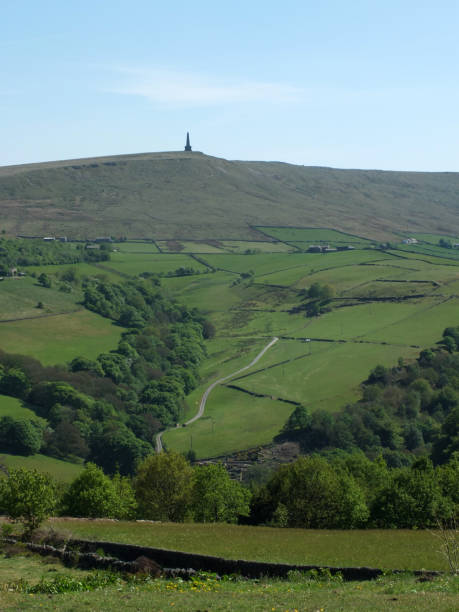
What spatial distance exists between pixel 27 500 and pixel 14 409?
9168 centimetres

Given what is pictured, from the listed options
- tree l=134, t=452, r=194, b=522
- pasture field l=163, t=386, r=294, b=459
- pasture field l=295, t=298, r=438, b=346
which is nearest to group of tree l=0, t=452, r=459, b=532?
tree l=134, t=452, r=194, b=522

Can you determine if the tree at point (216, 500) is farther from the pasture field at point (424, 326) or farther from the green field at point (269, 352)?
the pasture field at point (424, 326)

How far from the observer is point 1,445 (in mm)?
111500

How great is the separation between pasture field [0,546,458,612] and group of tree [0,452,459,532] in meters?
21.1

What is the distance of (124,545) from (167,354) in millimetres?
145429

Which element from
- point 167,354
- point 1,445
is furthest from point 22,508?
point 167,354

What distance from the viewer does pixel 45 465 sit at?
108 metres

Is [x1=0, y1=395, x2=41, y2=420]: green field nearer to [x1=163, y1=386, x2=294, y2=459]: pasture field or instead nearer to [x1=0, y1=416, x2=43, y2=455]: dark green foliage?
[x1=0, y1=416, x2=43, y2=455]: dark green foliage

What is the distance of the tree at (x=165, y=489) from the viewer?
5744cm

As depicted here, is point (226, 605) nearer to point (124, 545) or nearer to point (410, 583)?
point (410, 583)

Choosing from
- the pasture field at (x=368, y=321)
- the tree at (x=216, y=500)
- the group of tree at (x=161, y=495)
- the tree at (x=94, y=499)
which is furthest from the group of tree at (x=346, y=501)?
the pasture field at (x=368, y=321)

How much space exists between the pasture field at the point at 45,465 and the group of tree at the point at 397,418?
123 feet

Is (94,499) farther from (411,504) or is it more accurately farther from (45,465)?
(45,465)

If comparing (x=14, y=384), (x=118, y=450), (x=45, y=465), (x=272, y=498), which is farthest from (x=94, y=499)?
(x=14, y=384)
